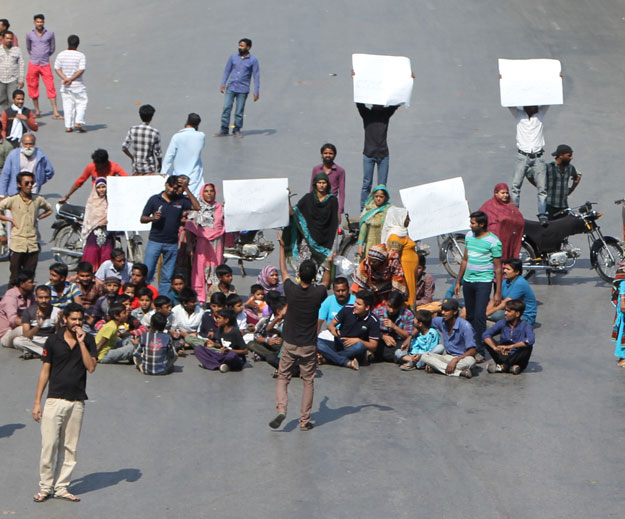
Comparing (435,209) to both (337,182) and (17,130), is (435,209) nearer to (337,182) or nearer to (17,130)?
(337,182)

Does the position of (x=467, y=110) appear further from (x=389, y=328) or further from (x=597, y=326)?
(x=389, y=328)

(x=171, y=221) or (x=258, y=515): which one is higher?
(x=171, y=221)

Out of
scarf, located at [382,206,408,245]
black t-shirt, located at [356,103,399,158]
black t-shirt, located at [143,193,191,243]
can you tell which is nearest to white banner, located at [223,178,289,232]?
black t-shirt, located at [143,193,191,243]

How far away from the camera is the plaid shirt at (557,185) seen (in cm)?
Answer: 1577

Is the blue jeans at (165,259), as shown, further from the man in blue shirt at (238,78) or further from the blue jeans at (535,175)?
the man in blue shirt at (238,78)

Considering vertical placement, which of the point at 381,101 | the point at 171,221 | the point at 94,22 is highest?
the point at 94,22

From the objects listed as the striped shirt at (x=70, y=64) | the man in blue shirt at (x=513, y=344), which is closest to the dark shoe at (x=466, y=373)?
the man in blue shirt at (x=513, y=344)

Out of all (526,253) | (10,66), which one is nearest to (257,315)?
(526,253)

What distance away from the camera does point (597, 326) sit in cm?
1382

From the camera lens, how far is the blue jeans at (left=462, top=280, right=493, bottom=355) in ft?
41.4

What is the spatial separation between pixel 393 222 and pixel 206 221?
7.49ft

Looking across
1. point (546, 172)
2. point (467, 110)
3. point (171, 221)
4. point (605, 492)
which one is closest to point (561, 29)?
point (467, 110)

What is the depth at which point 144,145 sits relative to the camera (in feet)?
51.5

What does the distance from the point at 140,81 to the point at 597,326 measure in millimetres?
13622
